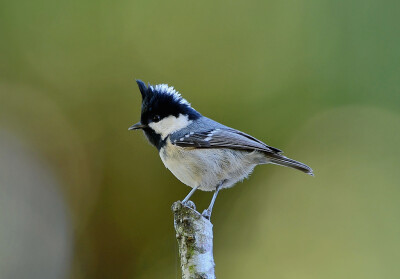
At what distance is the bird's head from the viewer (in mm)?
2445

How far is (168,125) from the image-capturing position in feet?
8.36

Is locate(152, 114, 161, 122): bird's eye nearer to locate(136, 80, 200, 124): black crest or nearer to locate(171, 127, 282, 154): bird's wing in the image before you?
locate(136, 80, 200, 124): black crest

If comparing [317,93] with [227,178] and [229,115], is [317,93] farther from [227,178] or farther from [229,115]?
[227,178]

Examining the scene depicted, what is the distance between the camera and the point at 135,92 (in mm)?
3729

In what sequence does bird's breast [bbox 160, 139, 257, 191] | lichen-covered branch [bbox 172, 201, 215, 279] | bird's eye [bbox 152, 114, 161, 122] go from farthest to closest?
1. bird's eye [bbox 152, 114, 161, 122]
2. bird's breast [bbox 160, 139, 257, 191]
3. lichen-covered branch [bbox 172, 201, 215, 279]

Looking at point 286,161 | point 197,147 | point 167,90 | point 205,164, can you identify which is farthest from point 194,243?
point 167,90

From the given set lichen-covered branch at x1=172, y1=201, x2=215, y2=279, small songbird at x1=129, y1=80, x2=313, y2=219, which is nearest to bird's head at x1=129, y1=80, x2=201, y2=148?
small songbird at x1=129, y1=80, x2=313, y2=219

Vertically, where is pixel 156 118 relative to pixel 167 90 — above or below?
below

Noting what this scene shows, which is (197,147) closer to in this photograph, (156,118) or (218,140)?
(218,140)

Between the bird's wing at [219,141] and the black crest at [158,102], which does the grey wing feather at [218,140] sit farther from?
the black crest at [158,102]

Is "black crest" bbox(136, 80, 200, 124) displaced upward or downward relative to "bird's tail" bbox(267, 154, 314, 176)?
upward

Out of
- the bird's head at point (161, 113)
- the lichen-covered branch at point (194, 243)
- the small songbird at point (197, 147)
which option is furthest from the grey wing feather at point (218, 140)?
the lichen-covered branch at point (194, 243)

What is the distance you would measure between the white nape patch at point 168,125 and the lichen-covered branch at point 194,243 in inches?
31.1

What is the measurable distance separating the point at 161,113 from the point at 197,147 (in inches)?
12.3
